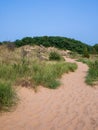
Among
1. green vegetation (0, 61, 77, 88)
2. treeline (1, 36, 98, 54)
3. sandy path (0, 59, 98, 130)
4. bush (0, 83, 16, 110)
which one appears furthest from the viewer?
treeline (1, 36, 98, 54)

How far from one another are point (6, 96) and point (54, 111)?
149 centimetres

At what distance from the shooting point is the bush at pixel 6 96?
6664mm

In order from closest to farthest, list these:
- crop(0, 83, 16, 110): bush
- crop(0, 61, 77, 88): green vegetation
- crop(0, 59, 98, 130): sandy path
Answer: crop(0, 59, 98, 130): sandy path, crop(0, 83, 16, 110): bush, crop(0, 61, 77, 88): green vegetation

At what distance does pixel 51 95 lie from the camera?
30.0 feet

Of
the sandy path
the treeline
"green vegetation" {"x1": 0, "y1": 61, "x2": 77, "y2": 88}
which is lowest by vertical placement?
the sandy path

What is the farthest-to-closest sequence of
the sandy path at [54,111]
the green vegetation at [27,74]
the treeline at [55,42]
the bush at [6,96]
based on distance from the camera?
the treeline at [55,42], the green vegetation at [27,74], the bush at [6,96], the sandy path at [54,111]

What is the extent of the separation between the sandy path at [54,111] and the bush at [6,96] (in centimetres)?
25

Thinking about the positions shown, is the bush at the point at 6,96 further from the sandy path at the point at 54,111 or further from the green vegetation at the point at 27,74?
the green vegetation at the point at 27,74

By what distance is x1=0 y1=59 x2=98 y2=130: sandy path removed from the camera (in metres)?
6.01

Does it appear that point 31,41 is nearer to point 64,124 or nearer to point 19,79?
point 19,79

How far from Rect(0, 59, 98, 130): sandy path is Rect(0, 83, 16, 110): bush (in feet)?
0.83

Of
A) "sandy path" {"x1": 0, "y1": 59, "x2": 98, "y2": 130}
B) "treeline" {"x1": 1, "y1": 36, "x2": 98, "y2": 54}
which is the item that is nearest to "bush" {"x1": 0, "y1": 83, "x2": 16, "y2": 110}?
"sandy path" {"x1": 0, "y1": 59, "x2": 98, "y2": 130}

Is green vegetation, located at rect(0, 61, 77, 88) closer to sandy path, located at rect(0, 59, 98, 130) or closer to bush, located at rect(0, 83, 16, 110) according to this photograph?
sandy path, located at rect(0, 59, 98, 130)

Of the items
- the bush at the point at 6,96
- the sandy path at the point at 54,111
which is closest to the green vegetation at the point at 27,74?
the sandy path at the point at 54,111
